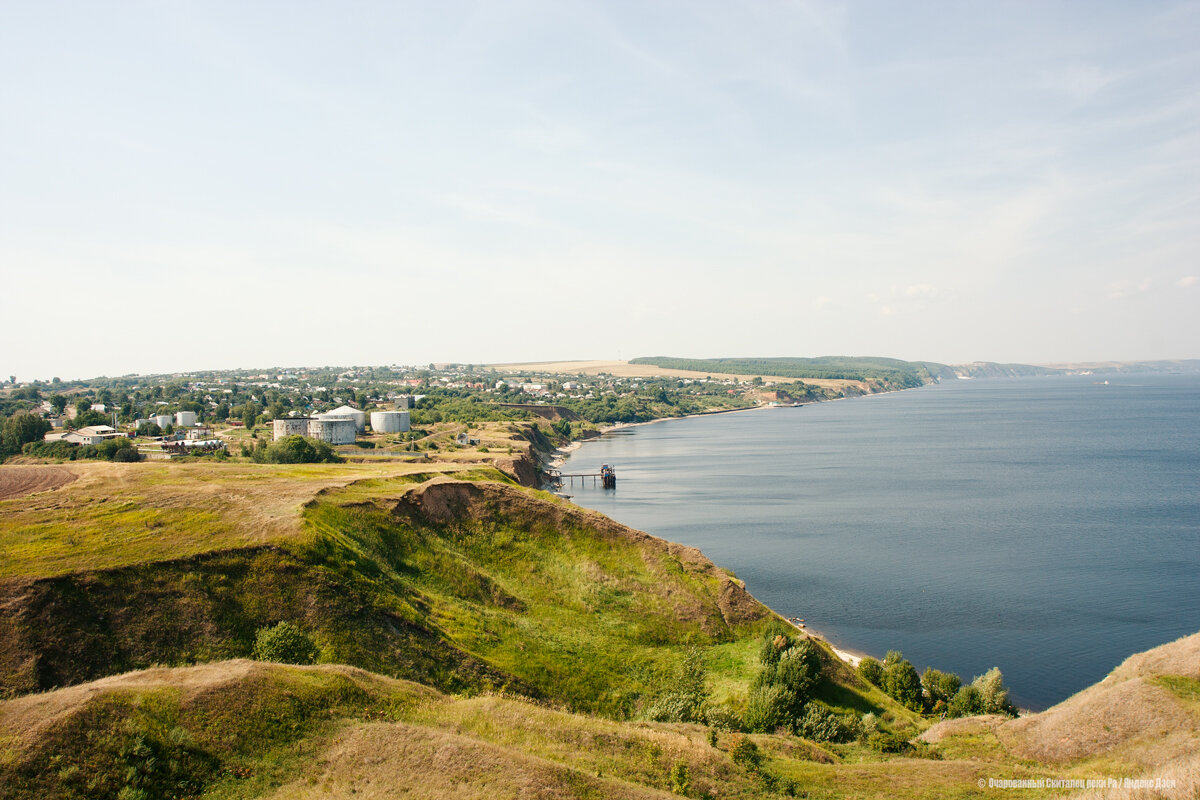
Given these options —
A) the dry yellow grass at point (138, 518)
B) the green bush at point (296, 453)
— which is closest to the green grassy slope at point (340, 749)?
the dry yellow grass at point (138, 518)

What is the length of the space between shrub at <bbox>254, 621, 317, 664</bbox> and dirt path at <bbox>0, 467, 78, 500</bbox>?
22.9 m

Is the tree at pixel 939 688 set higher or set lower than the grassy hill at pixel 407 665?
lower

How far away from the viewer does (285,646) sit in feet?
78.1

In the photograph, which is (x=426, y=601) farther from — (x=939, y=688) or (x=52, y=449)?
(x=52, y=449)

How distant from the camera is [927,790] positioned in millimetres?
19422

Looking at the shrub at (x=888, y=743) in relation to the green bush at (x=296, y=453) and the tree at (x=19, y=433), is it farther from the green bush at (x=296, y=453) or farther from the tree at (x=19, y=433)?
the tree at (x=19, y=433)

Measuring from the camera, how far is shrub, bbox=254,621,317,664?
23.6 metres

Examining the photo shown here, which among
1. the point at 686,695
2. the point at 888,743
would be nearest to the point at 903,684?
the point at 888,743

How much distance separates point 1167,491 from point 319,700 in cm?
10402

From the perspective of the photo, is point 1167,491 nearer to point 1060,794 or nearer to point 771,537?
point 771,537

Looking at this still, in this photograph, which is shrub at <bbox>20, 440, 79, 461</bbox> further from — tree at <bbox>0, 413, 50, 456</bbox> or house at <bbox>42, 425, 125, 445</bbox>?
tree at <bbox>0, 413, 50, 456</bbox>

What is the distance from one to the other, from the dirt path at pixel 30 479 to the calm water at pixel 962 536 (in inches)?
1825

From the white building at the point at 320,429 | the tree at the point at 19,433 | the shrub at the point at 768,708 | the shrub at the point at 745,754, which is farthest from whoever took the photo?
the white building at the point at 320,429

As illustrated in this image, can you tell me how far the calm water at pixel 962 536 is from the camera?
149 feet
